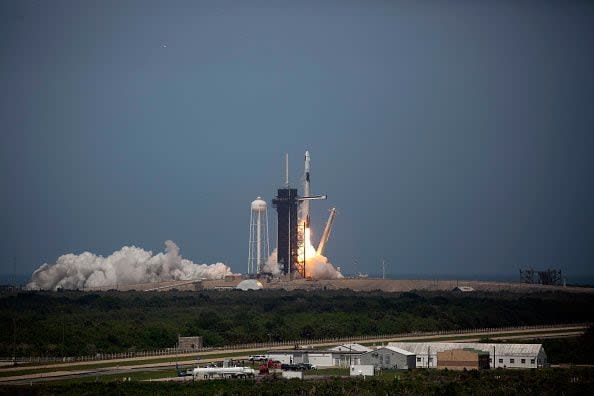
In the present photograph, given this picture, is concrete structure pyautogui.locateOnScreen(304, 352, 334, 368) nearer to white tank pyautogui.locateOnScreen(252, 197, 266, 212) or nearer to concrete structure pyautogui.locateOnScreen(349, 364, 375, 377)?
Answer: concrete structure pyautogui.locateOnScreen(349, 364, 375, 377)

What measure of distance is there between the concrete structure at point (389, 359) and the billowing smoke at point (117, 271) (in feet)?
325

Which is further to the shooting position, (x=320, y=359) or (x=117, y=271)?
(x=117, y=271)

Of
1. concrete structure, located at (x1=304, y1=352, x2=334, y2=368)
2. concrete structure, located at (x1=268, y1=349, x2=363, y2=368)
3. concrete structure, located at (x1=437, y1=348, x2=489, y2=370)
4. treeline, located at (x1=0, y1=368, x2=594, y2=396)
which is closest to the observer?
treeline, located at (x1=0, y1=368, x2=594, y2=396)

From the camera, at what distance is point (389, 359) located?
8569 centimetres

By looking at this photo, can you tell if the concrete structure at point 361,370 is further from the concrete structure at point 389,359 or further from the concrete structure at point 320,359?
the concrete structure at point 320,359

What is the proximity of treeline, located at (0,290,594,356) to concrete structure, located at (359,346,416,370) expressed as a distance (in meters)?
21.5

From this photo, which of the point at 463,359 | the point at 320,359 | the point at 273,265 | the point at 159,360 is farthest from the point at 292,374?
the point at 273,265

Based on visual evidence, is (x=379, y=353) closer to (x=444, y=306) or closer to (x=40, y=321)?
(x=40, y=321)

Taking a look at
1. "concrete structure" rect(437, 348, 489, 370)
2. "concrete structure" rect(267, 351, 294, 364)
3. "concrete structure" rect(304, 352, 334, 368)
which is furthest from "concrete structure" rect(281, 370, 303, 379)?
"concrete structure" rect(437, 348, 489, 370)

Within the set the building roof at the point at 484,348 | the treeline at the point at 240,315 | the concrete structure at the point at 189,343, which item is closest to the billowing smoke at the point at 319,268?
the treeline at the point at 240,315

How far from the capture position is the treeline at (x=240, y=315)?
101438 mm

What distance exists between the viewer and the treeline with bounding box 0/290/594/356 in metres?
101

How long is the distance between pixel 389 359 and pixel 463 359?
4.93 metres

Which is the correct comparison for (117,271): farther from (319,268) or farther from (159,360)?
(159,360)
